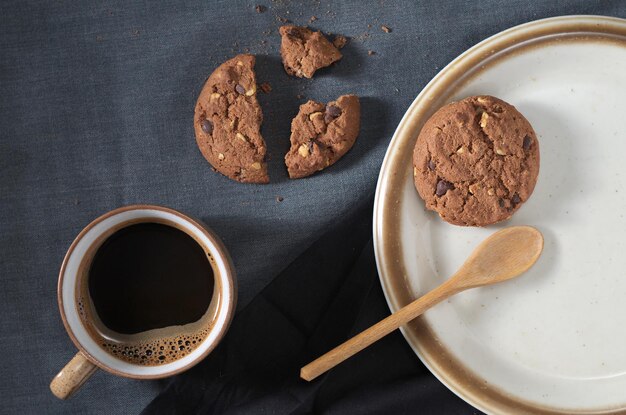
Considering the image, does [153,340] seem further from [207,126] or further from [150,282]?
[207,126]

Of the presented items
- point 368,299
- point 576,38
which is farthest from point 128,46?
point 576,38

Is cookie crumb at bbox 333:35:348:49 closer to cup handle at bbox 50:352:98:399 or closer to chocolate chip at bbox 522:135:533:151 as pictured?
chocolate chip at bbox 522:135:533:151

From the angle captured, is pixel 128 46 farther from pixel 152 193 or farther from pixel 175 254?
pixel 175 254

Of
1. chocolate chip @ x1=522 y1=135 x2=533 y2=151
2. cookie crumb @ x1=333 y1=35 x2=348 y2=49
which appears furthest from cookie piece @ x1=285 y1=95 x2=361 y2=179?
chocolate chip @ x1=522 y1=135 x2=533 y2=151

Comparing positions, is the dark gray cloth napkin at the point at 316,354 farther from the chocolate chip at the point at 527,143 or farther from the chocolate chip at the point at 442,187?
the chocolate chip at the point at 527,143

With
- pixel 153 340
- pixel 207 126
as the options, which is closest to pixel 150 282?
pixel 153 340
